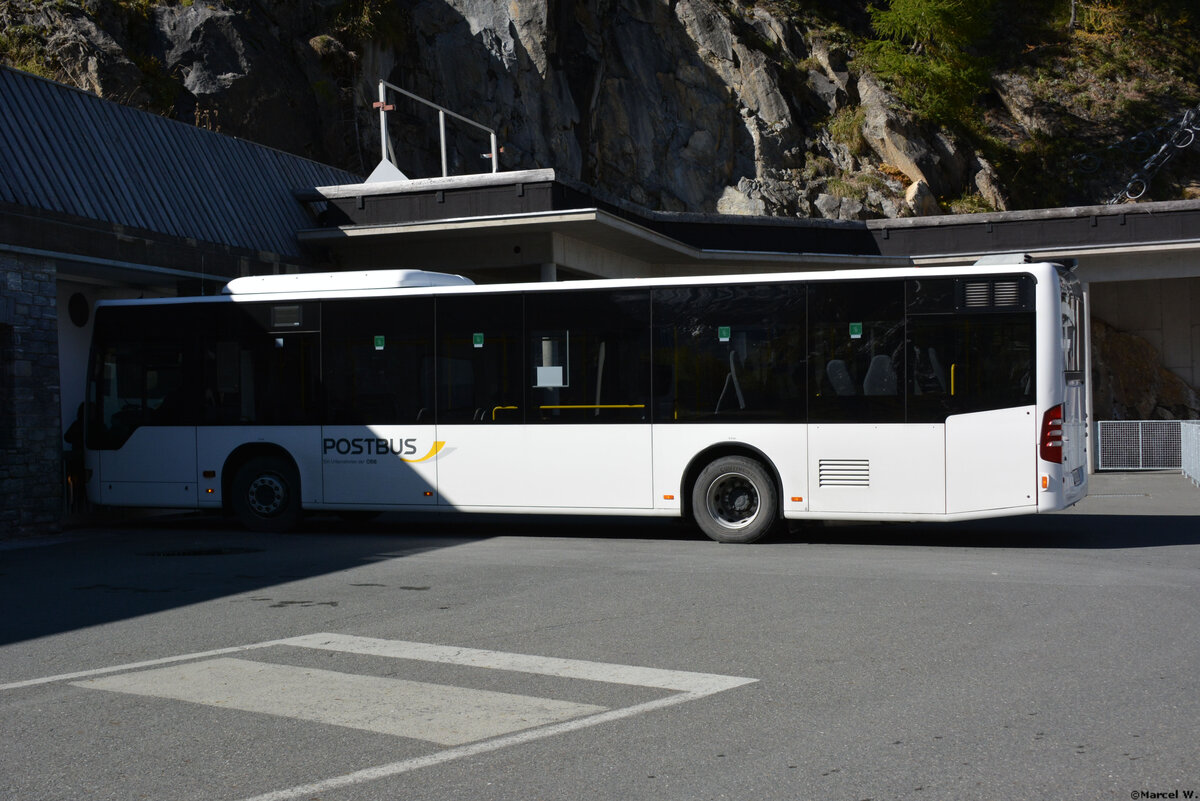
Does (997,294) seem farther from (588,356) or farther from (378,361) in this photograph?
(378,361)

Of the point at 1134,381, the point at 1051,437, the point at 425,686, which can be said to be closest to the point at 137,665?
the point at 425,686

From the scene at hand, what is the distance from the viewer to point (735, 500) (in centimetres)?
1414

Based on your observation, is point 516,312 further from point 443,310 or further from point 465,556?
point 465,556

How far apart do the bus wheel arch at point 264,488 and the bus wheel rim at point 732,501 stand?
568cm

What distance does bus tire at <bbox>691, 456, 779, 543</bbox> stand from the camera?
547 inches

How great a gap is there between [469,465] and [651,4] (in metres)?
39.9

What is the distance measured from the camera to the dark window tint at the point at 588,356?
1448 cm

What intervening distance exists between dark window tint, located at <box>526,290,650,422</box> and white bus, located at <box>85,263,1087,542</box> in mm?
24

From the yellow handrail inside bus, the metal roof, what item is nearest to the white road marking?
the yellow handrail inside bus

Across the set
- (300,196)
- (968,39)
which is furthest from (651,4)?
(300,196)

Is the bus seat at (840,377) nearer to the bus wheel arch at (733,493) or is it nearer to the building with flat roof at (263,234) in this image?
the bus wheel arch at (733,493)

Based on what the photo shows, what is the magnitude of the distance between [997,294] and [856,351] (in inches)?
63.6

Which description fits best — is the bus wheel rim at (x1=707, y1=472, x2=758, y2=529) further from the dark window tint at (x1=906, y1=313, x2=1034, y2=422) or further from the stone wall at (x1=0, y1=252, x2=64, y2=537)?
the stone wall at (x1=0, y1=252, x2=64, y2=537)

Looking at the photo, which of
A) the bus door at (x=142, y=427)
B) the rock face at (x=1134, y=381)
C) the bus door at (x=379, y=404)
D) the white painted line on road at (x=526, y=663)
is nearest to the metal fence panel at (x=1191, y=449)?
the rock face at (x=1134, y=381)
